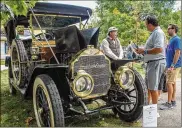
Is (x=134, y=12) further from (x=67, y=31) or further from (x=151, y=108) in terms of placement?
(x=67, y=31)

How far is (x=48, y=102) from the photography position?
7.27 ft

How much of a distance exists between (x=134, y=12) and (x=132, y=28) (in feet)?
0.36

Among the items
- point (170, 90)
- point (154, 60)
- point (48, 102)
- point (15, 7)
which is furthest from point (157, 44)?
point (15, 7)

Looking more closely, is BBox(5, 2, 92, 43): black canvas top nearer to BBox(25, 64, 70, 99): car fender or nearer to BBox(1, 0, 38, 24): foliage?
BBox(1, 0, 38, 24): foliage

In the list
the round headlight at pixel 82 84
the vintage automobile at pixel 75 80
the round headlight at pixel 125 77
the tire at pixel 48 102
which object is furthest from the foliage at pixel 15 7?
the round headlight at pixel 125 77

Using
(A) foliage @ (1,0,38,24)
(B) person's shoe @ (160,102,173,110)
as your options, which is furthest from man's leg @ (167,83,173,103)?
(A) foliage @ (1,0,38,24)

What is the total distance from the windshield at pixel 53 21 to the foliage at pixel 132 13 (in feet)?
5.46

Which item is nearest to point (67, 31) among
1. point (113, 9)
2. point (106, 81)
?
point (106, 81)

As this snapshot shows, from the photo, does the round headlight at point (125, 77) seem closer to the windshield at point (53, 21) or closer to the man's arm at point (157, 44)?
the man's arm at point (157, 44)

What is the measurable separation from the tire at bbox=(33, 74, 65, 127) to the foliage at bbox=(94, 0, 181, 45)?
762 millimetres

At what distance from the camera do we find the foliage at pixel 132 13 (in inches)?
70.5

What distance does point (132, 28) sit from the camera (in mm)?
1814

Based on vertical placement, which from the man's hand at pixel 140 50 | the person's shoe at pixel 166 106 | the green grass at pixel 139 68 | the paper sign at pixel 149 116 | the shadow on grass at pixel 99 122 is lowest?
the shadow on grass at pixel 99 122

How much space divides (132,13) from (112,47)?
25.4 inches
